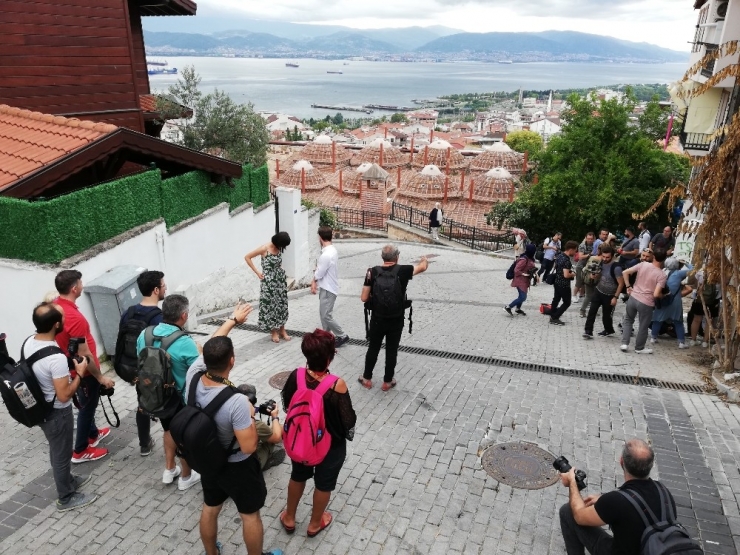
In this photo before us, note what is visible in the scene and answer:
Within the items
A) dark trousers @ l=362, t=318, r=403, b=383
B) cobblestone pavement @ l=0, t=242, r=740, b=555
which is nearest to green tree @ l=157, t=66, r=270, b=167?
cobblestone pavement @ l=0, t=242, r=740, b=555

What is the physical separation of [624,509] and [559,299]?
7.59 metres

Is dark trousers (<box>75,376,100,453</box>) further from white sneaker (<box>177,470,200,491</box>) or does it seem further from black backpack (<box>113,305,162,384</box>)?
white sneaker (<box>177,470,200,491</box>)

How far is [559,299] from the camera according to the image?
10406 millimetres

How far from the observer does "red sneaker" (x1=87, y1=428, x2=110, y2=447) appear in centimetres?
522

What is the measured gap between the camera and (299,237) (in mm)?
14516

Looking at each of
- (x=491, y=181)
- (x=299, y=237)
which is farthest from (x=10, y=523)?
(x=491, y=181)

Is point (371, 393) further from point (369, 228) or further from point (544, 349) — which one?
point (369, 228)

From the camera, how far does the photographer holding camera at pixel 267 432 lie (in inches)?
151

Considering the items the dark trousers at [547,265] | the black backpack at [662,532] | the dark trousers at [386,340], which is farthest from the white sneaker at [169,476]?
the dark trousers at [547,265]

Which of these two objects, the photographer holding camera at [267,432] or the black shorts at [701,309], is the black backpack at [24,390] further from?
the black shorts at [701,309]

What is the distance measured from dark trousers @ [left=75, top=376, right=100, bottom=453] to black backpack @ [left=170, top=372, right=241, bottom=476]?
179cm

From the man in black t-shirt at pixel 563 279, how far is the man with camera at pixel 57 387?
25.9 ft

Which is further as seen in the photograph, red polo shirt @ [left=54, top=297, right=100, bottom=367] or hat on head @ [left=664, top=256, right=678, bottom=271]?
hat on head @ [left=664, top=256, right=678, bottom=271]

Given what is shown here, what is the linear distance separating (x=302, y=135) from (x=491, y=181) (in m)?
79.4
